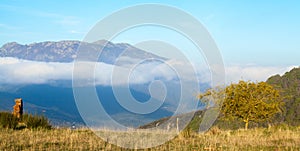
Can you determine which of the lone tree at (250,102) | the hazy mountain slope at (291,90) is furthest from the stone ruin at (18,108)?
the hazy mountain slope at (291,90)

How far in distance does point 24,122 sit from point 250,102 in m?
18.8

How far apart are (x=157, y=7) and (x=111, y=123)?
8.22 meters

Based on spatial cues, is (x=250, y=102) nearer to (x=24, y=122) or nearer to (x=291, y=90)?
(x=24, y=122)

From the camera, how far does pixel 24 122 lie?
22.5m

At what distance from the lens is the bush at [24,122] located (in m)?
21.1

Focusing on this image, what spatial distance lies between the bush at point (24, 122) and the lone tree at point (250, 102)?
16.9 metres

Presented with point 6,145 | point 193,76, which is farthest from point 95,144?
point 193,76

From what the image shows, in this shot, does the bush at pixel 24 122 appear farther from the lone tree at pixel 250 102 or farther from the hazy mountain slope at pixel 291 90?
the hazy mountain slope at pixel 291 90

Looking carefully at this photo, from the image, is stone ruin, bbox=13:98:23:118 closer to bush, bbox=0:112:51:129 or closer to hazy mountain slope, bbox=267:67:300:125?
bush, bbox=0:112:51:129

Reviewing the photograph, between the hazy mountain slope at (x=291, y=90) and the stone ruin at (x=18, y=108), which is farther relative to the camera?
the hazy mountain slope at (x=291, y=90)

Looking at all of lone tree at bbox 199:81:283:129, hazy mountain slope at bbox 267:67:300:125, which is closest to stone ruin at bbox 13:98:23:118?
lone tree at bbox 199:81:283:129

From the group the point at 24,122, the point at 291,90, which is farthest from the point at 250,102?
the point at 291,90

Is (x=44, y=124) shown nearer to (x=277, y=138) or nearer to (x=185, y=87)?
(x=185, y=87)

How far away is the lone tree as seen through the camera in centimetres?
3225
